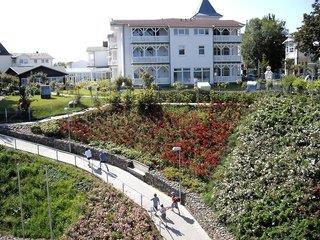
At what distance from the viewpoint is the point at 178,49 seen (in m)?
Result: 65.8

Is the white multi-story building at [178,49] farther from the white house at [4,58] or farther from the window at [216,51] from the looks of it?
the white house at [4,58]

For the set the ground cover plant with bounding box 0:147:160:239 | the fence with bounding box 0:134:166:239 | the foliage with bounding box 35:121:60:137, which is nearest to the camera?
the ground cover plant with bounding box 0:147:160:239

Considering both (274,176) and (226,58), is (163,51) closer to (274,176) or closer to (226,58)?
(226,58)

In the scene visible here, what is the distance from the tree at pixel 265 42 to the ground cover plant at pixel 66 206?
191ft

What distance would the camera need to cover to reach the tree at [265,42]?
3410 inches

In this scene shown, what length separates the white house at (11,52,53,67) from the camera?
95.7m

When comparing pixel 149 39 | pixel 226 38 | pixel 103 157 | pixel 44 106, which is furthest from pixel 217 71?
pixel 103 157

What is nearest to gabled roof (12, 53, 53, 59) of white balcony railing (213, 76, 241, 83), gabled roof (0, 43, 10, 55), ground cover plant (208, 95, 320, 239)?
gabled roof (0, 43, 10, 55)

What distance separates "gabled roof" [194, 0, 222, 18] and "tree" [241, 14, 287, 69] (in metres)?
7.17

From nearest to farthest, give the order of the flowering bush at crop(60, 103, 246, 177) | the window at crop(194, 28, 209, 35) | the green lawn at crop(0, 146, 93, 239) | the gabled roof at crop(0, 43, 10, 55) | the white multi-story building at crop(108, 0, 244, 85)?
the green lawn at crop(0, 146, 93, 239) < the flowering bush at crop(60, 103, 246, 177) < the white multi-story building at crop(108, 0, 244, 85) < the window at crop(194, 28, 209, 35) < the gabled roof at crop(0, 43, 10, 55)

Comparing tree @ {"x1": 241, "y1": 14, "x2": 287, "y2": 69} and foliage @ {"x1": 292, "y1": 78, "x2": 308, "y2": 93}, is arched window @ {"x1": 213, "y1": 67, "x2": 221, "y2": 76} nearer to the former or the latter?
tree @ {"x1": 241, "y1": 14, "x2": 287, "y2": 69}

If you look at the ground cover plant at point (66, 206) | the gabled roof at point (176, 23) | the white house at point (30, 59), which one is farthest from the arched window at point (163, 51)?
the white house at point (30, 59)

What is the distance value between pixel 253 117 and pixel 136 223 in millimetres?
14581

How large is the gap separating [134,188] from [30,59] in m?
72.1
